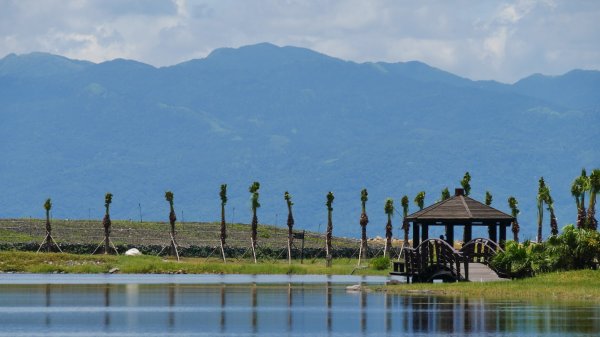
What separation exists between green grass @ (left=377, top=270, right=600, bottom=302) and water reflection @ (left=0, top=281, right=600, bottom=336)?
8.69 feet

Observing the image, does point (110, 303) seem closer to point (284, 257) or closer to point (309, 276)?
point (309, 276)

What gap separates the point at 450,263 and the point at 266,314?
70.6 ft

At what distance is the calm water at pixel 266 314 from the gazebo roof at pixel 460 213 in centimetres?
676

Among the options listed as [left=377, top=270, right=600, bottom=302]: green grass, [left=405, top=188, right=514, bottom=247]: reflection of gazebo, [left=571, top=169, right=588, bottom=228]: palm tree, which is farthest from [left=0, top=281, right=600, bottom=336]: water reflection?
[left=571, top=169, right=588, bottom=228]: palm tree

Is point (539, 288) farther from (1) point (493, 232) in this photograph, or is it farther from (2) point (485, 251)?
(1) point (493, 232)

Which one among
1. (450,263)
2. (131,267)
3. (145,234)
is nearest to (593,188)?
(450,263)

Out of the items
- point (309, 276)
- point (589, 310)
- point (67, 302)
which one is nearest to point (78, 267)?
point (309, 276)

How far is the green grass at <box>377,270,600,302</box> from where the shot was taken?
2635 inches

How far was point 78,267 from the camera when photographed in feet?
373

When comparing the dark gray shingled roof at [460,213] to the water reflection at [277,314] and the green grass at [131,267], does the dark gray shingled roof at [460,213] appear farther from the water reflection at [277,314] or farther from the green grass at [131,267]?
the green grass at [131,267]

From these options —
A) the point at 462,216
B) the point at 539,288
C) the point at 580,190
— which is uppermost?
the point at 580,190

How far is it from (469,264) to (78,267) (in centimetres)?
4278

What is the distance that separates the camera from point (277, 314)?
197ft

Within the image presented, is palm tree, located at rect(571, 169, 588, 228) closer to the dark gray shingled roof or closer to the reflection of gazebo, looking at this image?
the reflection of gazebo
